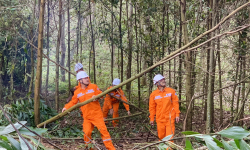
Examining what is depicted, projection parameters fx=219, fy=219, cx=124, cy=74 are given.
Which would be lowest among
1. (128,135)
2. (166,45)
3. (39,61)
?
(128,135)

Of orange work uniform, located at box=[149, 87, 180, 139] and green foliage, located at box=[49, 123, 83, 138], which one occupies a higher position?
orange work uniform, located at box=[149, 87, 180, 139]

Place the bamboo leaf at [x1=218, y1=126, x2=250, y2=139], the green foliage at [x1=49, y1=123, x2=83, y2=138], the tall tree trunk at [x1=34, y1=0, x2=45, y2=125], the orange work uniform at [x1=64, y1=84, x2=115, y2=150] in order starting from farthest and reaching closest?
1. the green foliage at [x1=49, y1=123, x2=83, y2=138]
2. the orange work uniform at [x1=64, y1=84, x2=115, y2=150]
3. the tall tree trunk at [x1=34, y1=0, x2=45, y2=125]
4. the bamboo leaf at [x1=218, y1=126, x2=250, y2=139]

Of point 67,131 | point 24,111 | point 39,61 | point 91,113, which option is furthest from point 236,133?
point 24,111

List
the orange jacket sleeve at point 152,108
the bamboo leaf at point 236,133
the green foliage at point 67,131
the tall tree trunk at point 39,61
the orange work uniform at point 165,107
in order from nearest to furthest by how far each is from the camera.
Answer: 1. the bamboo leaf at point 236,133
2. the tall tree trunk at point 39,61
3. the orange work uniform at point 165,107
4. the orange jacket sleeve at point 152,108
5. the green foliage at point 67,131

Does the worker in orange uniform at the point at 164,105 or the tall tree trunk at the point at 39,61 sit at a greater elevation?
the tall tree trunk at the point at 39,61

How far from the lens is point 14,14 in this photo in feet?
22.7

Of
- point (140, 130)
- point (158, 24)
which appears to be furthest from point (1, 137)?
point (158, 24)

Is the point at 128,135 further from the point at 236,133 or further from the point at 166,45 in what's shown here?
the point at 236,133

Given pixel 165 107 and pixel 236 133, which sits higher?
pixel 236 133

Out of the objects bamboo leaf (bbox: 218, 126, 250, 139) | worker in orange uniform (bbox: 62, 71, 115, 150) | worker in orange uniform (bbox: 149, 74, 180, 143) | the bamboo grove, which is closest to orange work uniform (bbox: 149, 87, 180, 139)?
worker in orange uniform (bbox: 149, 74, 180, 143)

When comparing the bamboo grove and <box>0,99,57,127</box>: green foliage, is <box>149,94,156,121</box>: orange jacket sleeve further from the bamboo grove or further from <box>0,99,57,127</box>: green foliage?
<box>0,99,57,127</box>: green foliage

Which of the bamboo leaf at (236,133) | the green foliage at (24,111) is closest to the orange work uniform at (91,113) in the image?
the green foliage at (24,111)

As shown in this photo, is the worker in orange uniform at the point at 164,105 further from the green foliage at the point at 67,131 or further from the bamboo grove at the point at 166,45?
the green foliage at the point at 67,131

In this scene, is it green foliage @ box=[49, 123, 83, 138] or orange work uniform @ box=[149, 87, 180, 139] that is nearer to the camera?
orange work uniform @ box=[149, 87, 180, 139]
